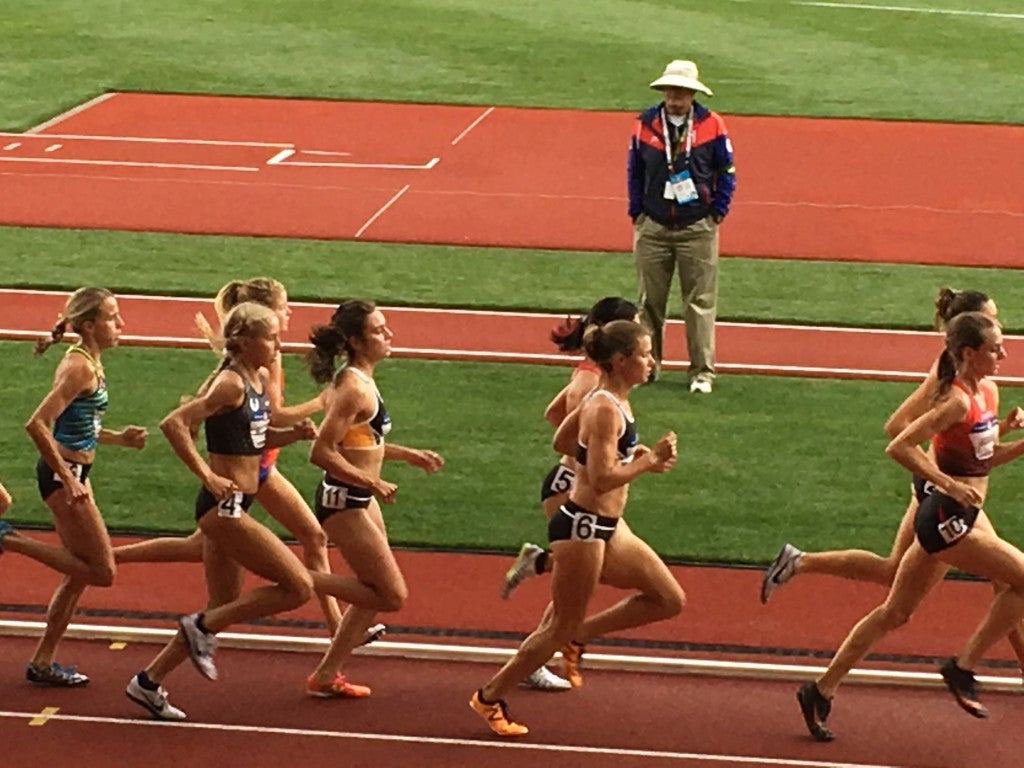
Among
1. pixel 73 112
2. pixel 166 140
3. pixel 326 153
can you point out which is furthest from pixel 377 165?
pixel 73 112

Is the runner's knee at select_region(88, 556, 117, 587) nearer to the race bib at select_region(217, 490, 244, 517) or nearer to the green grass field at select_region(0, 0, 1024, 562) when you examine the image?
the race bib at select_region(217, 490, 244, 517)

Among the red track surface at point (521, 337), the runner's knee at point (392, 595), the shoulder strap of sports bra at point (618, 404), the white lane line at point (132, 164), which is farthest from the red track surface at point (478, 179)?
the shoulder strap of sports bra at point (618, 404)

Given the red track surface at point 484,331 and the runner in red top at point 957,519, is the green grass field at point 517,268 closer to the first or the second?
the red track surface at point 484,331

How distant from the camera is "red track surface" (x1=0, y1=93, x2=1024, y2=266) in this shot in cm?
2295

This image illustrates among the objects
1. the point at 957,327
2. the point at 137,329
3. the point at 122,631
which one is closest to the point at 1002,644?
the point at 957,327

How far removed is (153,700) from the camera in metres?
10.2

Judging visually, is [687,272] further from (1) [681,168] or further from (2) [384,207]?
(2) [384,207]

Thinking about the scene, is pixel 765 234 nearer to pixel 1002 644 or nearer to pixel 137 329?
pixel 137 329

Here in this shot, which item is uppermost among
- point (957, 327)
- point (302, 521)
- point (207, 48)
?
point (957, 327)

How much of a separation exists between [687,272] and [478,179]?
9.04 meters

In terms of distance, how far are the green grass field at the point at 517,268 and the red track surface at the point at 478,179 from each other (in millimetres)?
841

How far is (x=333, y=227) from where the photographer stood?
905 inches

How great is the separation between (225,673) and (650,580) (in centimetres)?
220

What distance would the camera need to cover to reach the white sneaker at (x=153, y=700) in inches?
400
